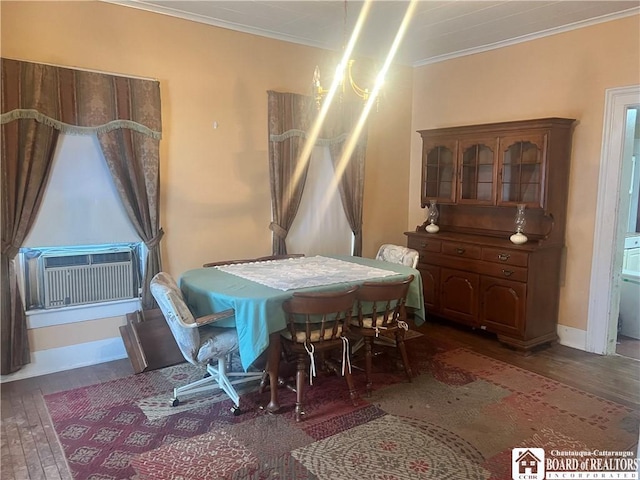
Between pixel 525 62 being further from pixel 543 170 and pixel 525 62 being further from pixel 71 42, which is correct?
pixel 71 42

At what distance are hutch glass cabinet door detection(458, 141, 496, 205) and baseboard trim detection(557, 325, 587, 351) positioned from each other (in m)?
1.36

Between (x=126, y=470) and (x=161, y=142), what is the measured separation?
8.37 feet

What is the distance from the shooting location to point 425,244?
507 centimetres

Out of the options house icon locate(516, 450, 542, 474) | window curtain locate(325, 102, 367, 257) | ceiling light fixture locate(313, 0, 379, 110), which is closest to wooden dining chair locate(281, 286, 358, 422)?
house icon locate(516, 450, 542, 474)

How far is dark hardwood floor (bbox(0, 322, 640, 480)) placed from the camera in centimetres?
257

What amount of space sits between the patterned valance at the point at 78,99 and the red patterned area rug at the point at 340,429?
1.95 meters

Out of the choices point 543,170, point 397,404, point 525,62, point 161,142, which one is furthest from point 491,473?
point 525,62

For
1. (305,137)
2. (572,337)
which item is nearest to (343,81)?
(305,137)

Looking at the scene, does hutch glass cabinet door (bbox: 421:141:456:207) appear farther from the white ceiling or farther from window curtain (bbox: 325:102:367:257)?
the white ceiling

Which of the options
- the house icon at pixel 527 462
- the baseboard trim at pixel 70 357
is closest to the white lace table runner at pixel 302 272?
the baseboard trim at pixel 70 357

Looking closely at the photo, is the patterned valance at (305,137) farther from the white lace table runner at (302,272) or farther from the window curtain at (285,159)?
the white lace table runner at (302,272)

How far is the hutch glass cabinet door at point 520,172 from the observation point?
432cm

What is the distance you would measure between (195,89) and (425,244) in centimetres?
272

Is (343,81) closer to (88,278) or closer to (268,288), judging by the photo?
(268,288)
